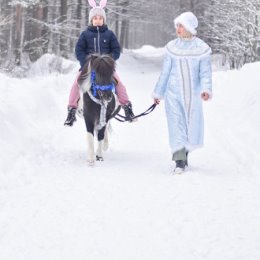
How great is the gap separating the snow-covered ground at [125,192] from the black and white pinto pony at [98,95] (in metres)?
0.43

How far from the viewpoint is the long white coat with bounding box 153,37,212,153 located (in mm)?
6754

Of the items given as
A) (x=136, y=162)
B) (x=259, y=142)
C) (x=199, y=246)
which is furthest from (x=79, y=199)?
(x=259, y=142)

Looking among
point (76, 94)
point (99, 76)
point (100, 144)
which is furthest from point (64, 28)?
point (99, 76)

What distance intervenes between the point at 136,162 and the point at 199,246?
3613 mm

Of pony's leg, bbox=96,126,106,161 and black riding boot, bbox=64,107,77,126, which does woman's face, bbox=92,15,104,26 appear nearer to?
black riding boot, bbox=64,107,77,126

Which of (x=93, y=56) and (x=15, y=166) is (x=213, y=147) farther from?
(x=15, y=166)

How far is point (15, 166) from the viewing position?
21.3ft

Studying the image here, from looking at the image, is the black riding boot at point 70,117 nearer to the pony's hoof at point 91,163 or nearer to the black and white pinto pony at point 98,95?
the black and white pinto pony at point 98,95

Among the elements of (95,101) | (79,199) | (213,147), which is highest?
(95,101)

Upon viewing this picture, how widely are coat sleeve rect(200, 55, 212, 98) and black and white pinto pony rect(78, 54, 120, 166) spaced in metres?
1.26

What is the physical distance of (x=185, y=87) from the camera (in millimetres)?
6855

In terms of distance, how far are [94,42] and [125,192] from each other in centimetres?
294

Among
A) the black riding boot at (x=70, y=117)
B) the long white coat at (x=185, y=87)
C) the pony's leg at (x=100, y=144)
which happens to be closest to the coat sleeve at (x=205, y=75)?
the long white coat at (x=185, y=87)

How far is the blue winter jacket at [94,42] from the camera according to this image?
7.76 meters
